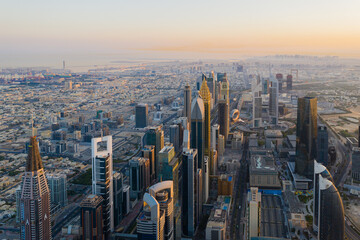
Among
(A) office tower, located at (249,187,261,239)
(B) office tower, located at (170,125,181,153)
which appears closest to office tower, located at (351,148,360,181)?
(A) office tower, located at (249,187,261,239)

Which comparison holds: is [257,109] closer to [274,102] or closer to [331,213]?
[274,102]

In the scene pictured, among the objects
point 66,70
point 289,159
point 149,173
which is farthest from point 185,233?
point 66,70

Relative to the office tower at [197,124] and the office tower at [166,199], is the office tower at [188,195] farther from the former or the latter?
the office tower at [197,124]

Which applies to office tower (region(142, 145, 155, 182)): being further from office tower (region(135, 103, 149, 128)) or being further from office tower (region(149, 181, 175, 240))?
office tower (region(135, 103, 149, 128))

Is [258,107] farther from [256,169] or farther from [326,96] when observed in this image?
[256,169]

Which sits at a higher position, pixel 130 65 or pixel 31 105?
pixel 130 65

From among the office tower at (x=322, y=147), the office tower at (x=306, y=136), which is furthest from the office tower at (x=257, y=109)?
the office tower at (x=306, y=136)
